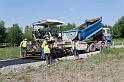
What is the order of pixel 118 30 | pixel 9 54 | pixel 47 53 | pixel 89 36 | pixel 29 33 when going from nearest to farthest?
pixel 47 53 < pixel 89 36 < pixel 9 54 < pixel 29 33 < pixel 118 30

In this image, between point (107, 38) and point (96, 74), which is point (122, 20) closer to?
point (107, 38)

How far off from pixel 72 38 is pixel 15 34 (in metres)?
63.6

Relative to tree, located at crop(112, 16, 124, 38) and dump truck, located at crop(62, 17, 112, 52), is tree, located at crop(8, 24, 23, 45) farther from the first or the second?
dump truck, located at crop(62, 17, 112, 52)

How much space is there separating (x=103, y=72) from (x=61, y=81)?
7.86 feet

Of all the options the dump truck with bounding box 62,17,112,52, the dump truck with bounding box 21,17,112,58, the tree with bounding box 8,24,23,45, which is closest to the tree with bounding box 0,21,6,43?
the tree with bounding box 8,24,23,45

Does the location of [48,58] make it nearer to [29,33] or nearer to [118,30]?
[29,33]

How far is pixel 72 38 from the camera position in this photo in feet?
95.7

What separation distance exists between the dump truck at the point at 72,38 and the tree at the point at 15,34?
5546cm

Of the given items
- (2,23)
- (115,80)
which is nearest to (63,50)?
(115,80)

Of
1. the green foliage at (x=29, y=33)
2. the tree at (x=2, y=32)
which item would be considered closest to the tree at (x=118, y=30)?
the tree at (x=2, y=32)

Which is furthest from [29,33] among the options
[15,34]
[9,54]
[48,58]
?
[48,58]

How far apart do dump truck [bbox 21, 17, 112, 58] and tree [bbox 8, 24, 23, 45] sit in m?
55.5

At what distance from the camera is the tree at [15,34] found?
87644 mm

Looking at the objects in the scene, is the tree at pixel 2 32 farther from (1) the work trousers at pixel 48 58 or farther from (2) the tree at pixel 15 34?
(1) the work trousers at pixel 48 58
